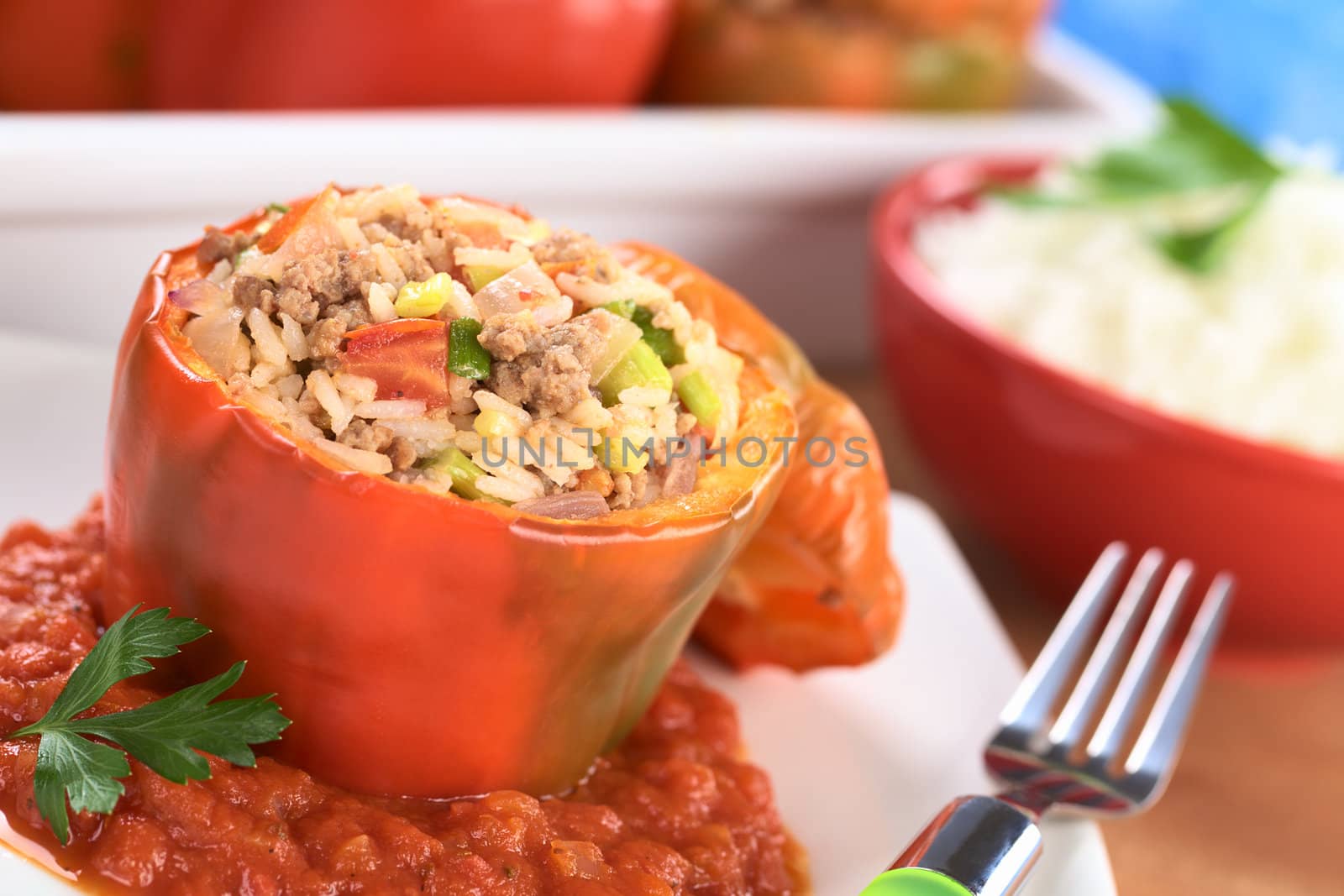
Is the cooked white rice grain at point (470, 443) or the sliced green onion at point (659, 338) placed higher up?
the sliced green onion at point (659, 338)

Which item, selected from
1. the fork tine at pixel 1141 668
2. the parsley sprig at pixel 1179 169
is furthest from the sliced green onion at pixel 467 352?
the parsley sprig at pixel 1179 169

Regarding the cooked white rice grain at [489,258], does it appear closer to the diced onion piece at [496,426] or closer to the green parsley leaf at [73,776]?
the diced onion piece at [496,426]

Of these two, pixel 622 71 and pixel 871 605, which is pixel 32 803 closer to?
pixel 871 605

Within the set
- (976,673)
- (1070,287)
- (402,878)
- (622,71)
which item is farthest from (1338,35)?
(402,878)

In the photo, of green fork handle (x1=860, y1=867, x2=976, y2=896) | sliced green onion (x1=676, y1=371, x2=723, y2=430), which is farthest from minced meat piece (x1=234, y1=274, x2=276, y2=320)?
green fork handle (x1=860, y1=867, x2=976, y2=896)

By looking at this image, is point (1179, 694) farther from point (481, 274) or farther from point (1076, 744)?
point (481, 274)

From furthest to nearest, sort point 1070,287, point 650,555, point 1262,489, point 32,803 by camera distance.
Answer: point 1070,287 → point 1262,489 → point 650,555 → point 32,803

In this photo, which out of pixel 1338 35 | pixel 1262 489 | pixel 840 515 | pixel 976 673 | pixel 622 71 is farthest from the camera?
pixel 1338 35
